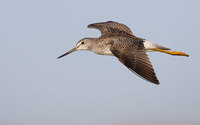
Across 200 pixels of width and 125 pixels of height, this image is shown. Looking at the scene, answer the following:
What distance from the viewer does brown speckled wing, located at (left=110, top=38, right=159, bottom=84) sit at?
11.0 meters

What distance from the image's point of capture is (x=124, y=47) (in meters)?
12.4

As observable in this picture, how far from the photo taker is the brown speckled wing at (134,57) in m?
11.0

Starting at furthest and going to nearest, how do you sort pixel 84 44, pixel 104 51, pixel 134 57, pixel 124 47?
pixel 84 44 → pixel 104 51 → pixel 124 47 → pixel 134 57

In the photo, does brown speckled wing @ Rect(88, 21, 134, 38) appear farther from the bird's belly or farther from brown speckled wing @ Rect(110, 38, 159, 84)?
brown speckled wing @ Rect(110, 38, 159, 84)

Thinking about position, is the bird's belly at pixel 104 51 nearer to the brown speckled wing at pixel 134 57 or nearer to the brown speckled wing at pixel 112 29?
the brown speckled wing at pixel 134 57

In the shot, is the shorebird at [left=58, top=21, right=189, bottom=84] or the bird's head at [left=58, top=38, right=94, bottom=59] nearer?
the shorebird at [left=58, top=21, right=189, bottom=84]

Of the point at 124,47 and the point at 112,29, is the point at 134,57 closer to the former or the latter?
the point at 124,47

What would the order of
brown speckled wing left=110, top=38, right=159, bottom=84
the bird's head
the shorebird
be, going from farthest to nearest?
the bird's head → the shorebird → brown speckled wing left=110, top=38, right=159, bottom=84

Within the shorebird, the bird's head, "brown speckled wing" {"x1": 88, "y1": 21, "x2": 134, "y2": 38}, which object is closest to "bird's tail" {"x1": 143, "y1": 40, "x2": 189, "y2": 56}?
the shorebird

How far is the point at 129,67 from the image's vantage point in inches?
452

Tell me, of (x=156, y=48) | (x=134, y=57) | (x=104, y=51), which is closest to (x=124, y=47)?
(x=134, y=57)

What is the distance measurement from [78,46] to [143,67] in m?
3.80

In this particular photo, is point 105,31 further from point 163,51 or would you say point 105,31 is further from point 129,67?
point 129,67

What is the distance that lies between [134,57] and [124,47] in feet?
2.26
